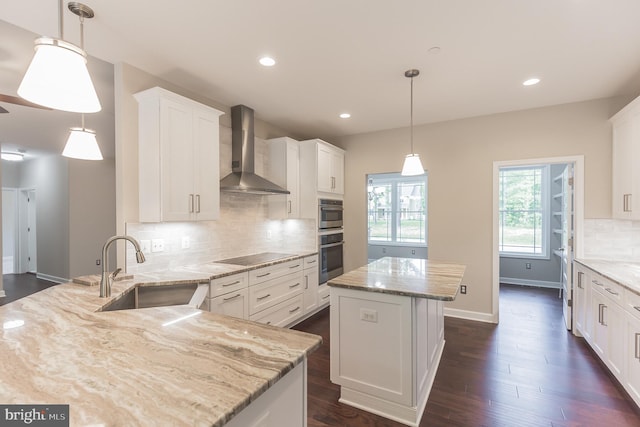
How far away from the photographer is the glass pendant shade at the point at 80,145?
2223 millimetres

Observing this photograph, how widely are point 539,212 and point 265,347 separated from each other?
21.4 ft

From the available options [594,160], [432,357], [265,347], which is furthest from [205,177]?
[594,160]

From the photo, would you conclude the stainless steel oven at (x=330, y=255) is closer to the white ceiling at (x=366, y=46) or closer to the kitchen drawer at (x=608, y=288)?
the white ceiling at (x=366, y=46)

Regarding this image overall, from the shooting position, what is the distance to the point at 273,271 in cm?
→ 325

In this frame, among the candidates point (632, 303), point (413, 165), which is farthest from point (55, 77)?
point (632, 303)

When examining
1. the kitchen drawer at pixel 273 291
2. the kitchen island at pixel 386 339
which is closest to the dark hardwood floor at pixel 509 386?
the kitchen island at pixel 386 339

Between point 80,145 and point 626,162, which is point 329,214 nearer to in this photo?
point 80,145

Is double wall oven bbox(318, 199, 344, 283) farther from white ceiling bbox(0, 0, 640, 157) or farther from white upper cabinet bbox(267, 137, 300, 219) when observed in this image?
white ceiling bbox(0, 0, 640, 157)

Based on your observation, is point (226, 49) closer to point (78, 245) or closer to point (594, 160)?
point (594, 160)

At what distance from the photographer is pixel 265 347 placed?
106cm

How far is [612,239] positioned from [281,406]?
4046mm

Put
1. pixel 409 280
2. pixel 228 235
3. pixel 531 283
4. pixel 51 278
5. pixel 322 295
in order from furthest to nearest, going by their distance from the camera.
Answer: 1. pixel 51 278
2. pixel 531 283
3. pixel 322 295
4. pixel 228 235
5. pixel 409 280

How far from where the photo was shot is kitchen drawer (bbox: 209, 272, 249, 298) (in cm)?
251

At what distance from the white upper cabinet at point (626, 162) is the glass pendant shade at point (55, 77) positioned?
13.5 ft
